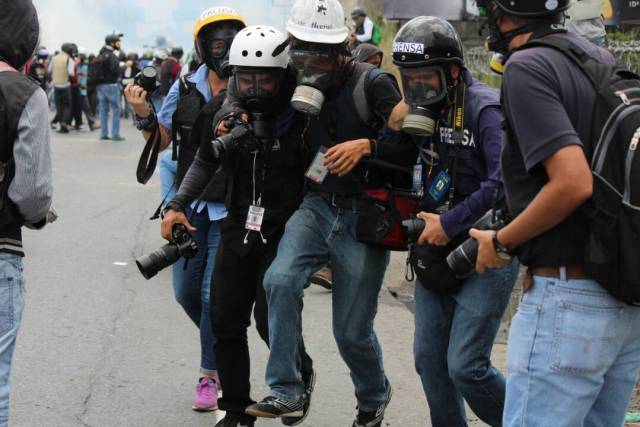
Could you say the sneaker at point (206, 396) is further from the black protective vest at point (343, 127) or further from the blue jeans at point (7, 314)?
the blue jeans at point (7, 314)

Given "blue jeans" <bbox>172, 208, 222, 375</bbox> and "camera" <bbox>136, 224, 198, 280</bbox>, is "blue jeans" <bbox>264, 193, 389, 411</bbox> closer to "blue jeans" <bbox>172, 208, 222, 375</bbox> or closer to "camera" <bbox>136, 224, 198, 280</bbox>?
"camera" <bbox>136, 224, 198, 280</bbox>

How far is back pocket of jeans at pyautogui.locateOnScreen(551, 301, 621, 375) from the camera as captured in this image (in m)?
2.83

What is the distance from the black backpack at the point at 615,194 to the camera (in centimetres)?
275

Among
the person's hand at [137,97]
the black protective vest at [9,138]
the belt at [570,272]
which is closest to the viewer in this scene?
the belt at [570,272]

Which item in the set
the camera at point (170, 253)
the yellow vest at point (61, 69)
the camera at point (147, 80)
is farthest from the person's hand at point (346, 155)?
the yellow vest at point (61, 69)

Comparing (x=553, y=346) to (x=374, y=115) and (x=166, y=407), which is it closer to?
(x=374, y=115)

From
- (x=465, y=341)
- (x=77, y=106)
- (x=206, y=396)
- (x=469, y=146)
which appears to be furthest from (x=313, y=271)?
(x=77, y=106)

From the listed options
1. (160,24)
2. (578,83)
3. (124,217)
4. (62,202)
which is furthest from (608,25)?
(160,24)

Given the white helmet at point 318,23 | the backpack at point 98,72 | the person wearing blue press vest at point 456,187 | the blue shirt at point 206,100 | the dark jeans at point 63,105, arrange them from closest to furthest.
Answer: the person wearing blue press vest at point 456,187 → the white helmet at point 318,23 → the blue shirt at point 206,100 → the backpack at point 98,72 → the dark jeans at point 63,105

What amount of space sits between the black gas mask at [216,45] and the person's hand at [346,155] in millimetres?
1169

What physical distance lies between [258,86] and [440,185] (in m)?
0.95

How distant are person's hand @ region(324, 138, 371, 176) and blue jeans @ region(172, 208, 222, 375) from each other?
3.66 feet

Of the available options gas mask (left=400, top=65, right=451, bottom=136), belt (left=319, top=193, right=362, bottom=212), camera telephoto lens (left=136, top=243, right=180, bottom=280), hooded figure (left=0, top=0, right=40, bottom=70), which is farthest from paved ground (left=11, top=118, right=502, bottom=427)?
hooded figure (left=0, top=0, right=40, bottom=70)

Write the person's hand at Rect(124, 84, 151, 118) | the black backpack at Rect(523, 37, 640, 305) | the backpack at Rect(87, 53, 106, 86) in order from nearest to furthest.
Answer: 1. the black backpack at Rect(523, 37, 640, 305)
2. the person's hand at Rect(124, 84, 151, 118)
3. the backpack at Rect(87, 53, 106, 86)
